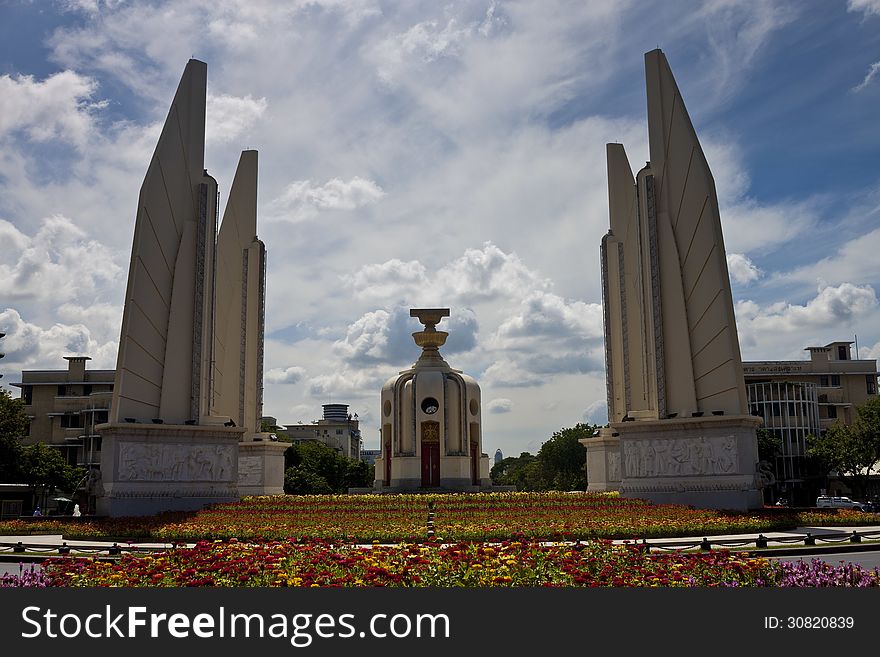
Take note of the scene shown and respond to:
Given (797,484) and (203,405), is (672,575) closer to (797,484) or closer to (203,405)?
(203,405)

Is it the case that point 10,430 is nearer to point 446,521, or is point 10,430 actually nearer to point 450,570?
point 446,521

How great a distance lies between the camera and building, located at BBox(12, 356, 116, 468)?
62.3m

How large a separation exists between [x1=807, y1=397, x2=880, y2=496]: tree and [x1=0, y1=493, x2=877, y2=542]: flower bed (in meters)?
24.3

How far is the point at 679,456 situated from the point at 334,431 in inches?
4202

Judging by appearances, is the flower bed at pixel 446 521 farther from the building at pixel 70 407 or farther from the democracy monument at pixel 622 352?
the building at pixel 70 407

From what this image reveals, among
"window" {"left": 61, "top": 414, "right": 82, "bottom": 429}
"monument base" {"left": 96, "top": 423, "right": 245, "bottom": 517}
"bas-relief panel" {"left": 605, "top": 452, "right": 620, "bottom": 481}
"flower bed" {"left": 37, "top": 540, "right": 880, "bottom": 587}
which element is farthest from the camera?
"window" {"left": 61, "top": 414, "right": 82, "bottom": 429}

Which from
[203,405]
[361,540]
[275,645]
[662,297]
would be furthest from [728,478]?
[275,645]

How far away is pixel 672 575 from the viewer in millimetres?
8945

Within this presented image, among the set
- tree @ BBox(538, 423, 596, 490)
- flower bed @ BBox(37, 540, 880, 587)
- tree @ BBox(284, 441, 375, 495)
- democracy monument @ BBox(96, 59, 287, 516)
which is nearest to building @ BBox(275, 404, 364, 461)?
tree @ BBox(284, 441, 375, 495)

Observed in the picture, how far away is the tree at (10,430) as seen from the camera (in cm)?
3862

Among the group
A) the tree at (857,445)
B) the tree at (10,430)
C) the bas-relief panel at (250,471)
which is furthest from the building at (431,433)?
the tree at (857,445)

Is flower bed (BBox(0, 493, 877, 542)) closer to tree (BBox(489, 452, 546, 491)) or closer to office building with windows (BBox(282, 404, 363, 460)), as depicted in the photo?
tree (BBox(489, 452, 546, 491))

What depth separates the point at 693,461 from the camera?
1100 inches

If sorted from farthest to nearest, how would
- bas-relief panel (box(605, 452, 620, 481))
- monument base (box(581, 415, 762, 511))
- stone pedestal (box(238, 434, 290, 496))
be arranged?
stone pedestal (box(238, 434, 290, 496)) → bas-relief panel (box(605, 452, 620, 481)) → monument base (box(581, 415, 762, 511))
